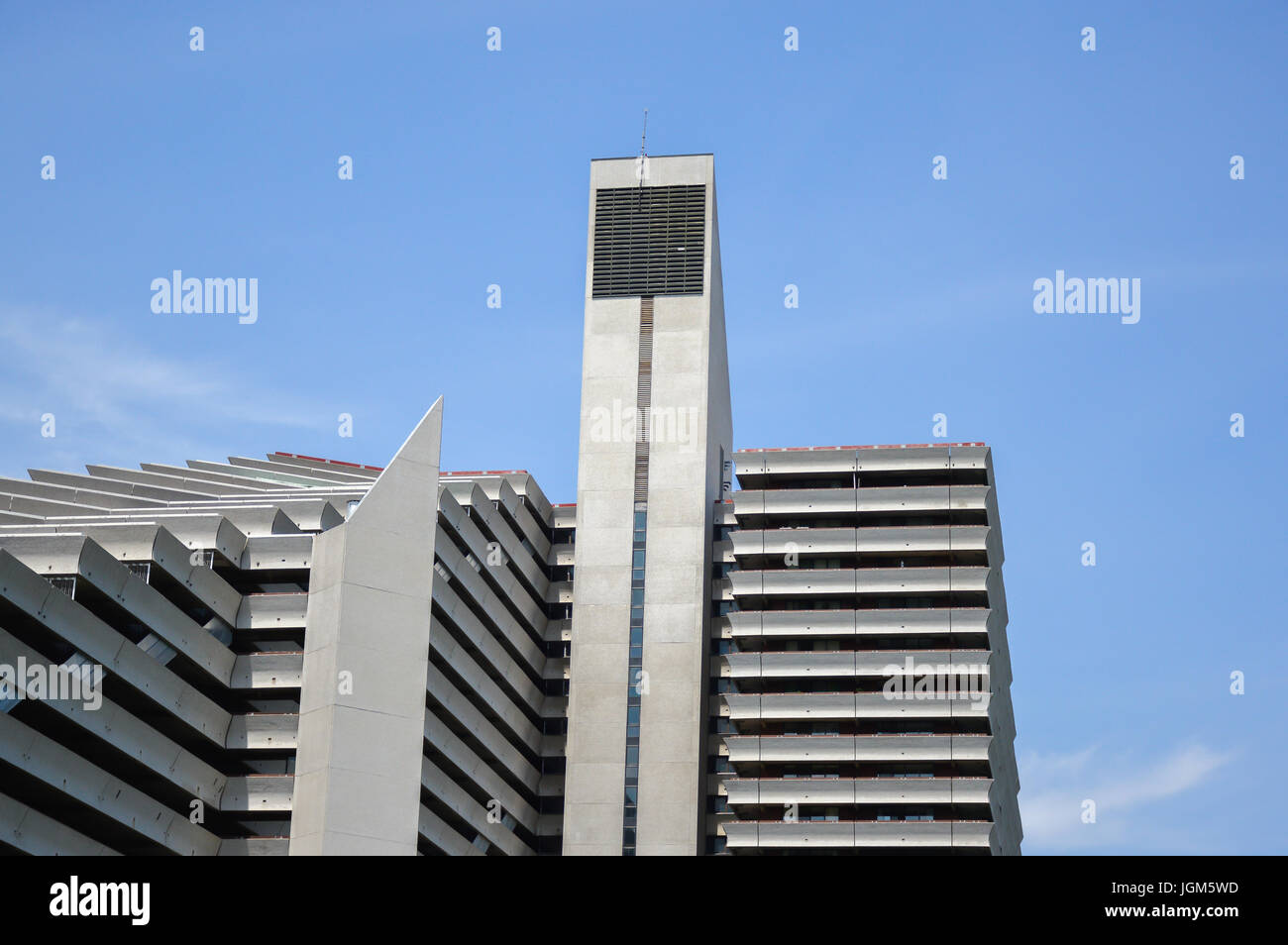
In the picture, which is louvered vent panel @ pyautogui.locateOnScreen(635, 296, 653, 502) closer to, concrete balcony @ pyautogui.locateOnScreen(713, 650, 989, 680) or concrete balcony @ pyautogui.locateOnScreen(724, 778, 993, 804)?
concrete balcony @ pyautogui.locateOnScreen(713, 650, 989, 680)

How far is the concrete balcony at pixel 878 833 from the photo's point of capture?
10588 centimetres

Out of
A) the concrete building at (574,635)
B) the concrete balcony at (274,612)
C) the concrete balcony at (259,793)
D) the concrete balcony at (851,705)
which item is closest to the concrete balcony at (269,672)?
the concrete building at (574,635)

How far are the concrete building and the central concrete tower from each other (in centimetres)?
20

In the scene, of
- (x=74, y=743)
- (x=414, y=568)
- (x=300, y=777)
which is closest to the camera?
(x=74, y=743)

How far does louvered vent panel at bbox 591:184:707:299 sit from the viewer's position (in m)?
124

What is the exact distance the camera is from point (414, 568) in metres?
90.2

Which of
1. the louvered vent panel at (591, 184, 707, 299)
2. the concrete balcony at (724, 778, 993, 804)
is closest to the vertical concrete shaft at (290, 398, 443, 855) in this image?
the concrete balcony at (724, 778, 993, 804)

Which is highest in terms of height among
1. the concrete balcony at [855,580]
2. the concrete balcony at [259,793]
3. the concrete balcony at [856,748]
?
the concrete balcony at [855,580]

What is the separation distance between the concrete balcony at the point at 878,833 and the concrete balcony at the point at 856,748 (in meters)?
4.27

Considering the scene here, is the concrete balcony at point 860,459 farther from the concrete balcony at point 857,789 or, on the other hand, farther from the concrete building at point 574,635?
the concrete balcony at point 857,789

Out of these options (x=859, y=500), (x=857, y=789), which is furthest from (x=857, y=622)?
(x=857, y=789)
